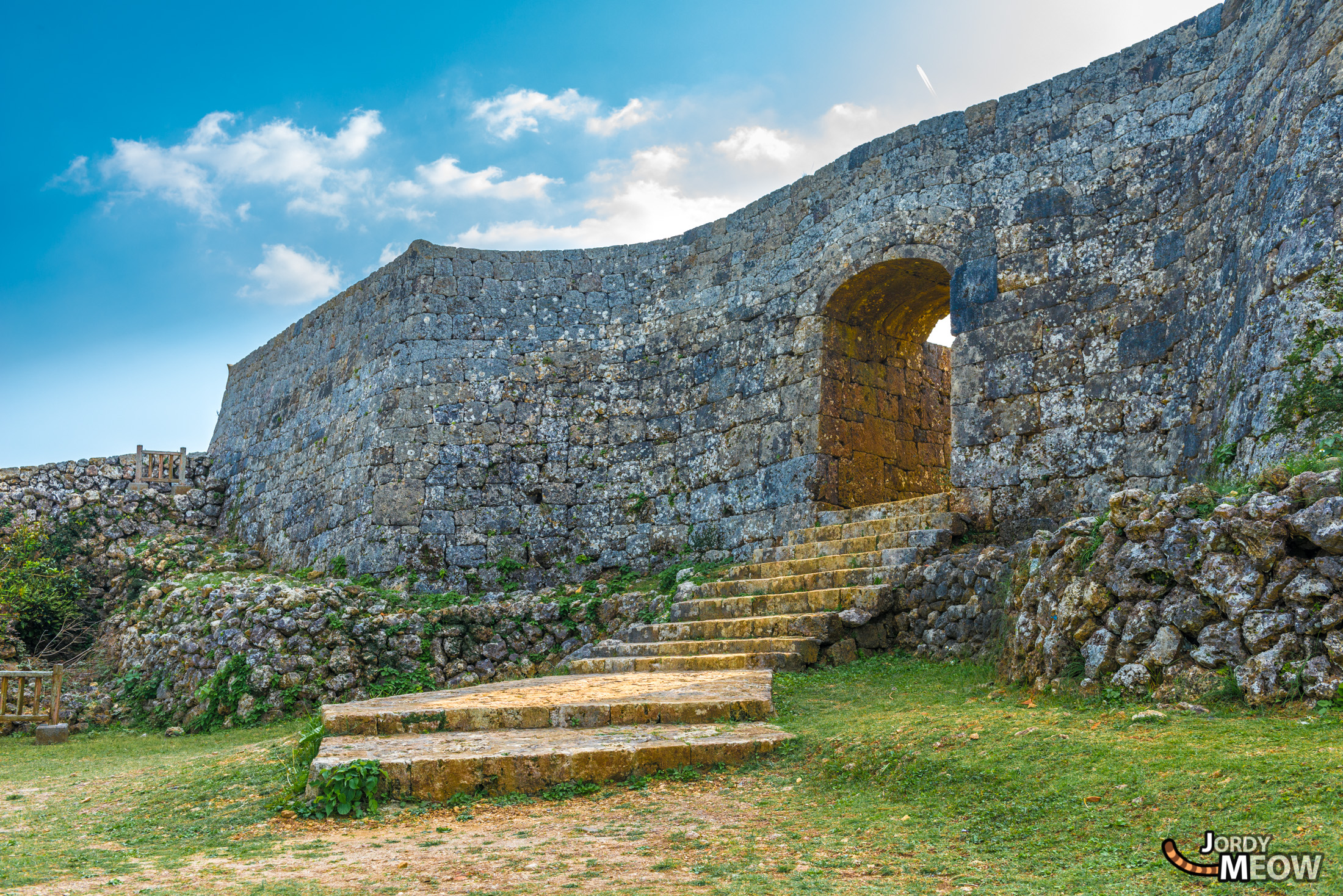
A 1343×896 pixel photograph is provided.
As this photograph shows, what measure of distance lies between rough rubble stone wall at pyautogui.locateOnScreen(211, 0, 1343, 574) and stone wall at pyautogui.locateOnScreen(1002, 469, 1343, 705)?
5.82 feet

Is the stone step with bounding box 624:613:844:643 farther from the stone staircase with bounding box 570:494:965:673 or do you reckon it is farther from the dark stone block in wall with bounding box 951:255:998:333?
the dark stone block in wall with bounding box 951:255:998:333

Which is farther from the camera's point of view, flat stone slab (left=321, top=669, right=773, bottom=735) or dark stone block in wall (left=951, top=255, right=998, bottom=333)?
dark stone block in wall (left=951, top=255, right=998, bottom=333)

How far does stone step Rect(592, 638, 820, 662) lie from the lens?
7.09 metres

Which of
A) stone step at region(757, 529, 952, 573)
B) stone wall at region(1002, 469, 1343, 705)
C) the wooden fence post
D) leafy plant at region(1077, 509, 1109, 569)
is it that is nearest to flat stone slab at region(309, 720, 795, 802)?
stone wall at region(1002, 469, 1343, 705)

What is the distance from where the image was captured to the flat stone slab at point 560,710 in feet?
17.9

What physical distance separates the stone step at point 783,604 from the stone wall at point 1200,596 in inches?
74.2

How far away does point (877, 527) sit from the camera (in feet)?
28.6

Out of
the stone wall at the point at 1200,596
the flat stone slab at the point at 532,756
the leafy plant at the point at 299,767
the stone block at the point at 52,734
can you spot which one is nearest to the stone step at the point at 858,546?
the stone wall at the point at 1200,596

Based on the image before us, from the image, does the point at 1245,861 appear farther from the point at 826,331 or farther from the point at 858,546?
the point at 826,331

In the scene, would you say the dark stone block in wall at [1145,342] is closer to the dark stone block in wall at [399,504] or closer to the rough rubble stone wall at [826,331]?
the rough rubble stone wall at [826,331]

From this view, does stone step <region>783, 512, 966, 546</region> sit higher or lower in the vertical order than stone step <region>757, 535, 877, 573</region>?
higher

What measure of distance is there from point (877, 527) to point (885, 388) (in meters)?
2.22

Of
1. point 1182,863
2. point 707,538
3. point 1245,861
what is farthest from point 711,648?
point 1245,861

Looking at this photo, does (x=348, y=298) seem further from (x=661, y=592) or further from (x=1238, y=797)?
(x=1238, y=797)
